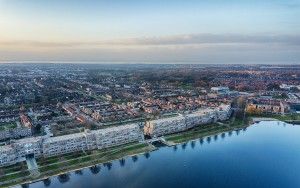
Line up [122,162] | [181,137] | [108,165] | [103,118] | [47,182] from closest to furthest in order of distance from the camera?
1. [47,182]
2. [108,165]
3. [122,162]
4. [181,137]
5. [103,118]

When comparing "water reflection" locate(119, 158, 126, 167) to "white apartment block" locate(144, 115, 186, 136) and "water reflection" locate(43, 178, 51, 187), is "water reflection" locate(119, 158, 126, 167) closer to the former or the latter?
"water reflection" locate(43, 178, 51, 187)

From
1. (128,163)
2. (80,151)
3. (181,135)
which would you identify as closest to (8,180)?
(80,151)

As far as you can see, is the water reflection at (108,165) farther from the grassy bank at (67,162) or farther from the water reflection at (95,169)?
the water reflection at (95,169)

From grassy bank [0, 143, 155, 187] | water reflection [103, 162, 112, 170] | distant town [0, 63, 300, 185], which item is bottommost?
water reflection [103, 162, 112, 170]

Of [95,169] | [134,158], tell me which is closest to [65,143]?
[95,169]

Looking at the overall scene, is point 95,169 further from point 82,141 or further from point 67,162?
point 82,141

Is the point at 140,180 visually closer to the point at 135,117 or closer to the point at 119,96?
the point at 135,117

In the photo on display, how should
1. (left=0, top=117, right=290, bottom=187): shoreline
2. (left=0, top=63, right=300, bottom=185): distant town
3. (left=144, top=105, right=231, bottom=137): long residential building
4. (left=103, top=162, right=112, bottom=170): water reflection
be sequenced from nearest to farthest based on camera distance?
(left=0, top=117, right=290, bottom=187): shoreline, (left=103, top=162, right=112, bottom=170): water reflection, (left=0, top=63, right=300, bottom=185): distant town, (left=144, top=105, right=231, bottom=137): long residential building

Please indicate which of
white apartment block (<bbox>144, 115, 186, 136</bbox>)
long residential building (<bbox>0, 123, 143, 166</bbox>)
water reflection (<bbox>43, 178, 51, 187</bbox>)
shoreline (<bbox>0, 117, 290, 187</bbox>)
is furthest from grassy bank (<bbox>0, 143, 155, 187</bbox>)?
white apartment block (<bbox>144, 115, 186, 136</bbox>)
